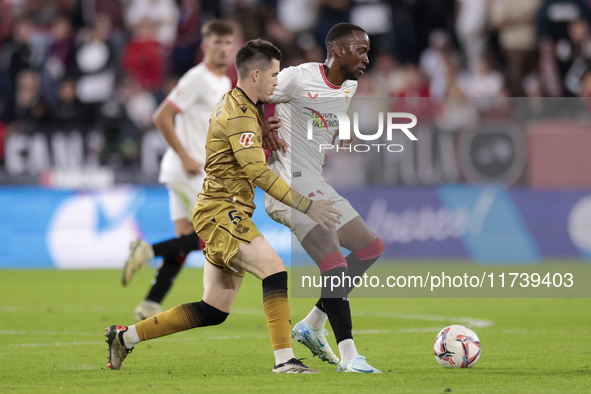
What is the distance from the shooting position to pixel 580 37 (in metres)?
15.0

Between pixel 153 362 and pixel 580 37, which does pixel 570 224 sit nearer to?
pixel 580 37

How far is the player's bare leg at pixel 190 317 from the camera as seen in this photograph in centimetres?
551

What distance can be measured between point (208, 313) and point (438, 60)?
1121 cm

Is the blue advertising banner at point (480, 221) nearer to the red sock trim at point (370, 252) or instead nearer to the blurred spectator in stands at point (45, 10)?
the red sock trim at point (370, 252)

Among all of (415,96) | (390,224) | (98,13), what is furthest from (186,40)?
(390,224)

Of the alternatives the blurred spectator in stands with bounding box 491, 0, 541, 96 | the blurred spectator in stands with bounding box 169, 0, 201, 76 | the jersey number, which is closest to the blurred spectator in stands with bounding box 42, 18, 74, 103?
the blurred spectator in stands with bounding box 169, 0, 201, 76

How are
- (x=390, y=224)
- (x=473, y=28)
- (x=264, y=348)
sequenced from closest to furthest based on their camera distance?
1. (x=264, y=348)
2. (x=390, y=224)
3. (x=473, y=28)

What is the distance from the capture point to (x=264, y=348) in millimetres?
6719

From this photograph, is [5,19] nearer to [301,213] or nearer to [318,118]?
[318,118]

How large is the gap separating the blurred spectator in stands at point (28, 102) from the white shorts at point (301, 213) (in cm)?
1126

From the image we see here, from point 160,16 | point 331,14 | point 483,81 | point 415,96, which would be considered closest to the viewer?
point 415,96

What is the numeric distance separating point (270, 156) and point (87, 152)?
9115 mm

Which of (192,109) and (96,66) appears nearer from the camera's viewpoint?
(192,109)

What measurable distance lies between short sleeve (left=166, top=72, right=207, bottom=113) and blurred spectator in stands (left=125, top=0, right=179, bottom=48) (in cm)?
887
